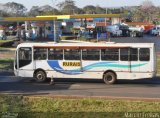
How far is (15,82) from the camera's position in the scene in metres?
25.2

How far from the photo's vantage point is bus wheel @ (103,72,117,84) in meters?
24.3

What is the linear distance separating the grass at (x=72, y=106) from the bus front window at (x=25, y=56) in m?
7.18

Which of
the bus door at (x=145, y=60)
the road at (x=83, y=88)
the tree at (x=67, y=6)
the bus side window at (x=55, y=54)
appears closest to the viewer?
the road at (x=83, y=88)

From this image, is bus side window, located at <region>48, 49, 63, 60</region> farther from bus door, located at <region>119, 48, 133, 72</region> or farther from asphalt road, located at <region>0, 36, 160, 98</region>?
bus door, located at <region>119, 48, 133, 72</region>

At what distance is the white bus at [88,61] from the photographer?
2402 centimetres

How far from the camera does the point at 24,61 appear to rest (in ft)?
83.5

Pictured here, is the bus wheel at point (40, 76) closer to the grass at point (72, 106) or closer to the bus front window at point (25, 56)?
the bus front window at point (25, 56)

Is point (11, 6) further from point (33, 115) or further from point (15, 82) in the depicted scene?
point (33, 115)

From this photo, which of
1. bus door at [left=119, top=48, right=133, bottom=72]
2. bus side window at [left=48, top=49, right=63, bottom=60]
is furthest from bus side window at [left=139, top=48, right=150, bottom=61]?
bus side window at [left=48, top=49, right=63, bottom=60]

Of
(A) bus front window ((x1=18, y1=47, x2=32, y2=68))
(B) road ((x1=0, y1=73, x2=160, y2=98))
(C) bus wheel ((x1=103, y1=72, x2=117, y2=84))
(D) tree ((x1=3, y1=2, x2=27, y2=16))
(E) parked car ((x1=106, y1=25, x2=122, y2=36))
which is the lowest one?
(B) road ((x1=0, y1=73, x2=160, y2=98))

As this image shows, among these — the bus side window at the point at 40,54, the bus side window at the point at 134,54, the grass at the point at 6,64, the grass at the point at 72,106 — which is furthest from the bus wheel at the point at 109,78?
the grass at the point at 6,64

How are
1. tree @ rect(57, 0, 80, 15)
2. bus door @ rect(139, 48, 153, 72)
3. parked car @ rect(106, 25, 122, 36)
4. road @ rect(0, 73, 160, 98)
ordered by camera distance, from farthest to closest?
tree @ rect(57, 0, 80, 15), parked car @ rect(106, 25, 122, 36), bus door @ rect(139, 48, 153, 72), road @ rect(0, 73, 160, 98)

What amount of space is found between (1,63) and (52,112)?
19211 millimetres

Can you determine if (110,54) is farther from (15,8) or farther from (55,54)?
(15,8)
